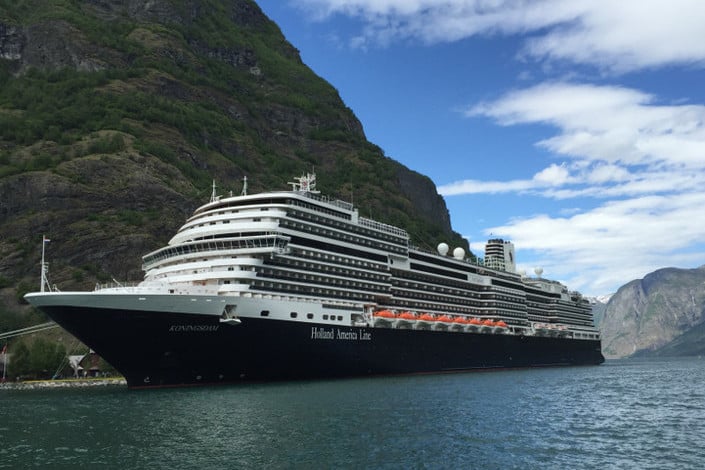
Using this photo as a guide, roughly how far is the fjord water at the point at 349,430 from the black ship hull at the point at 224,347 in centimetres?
220

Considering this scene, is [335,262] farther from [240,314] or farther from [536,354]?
[536,354]

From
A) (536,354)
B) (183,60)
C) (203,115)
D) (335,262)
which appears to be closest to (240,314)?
(335,262)

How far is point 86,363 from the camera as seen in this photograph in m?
90.9

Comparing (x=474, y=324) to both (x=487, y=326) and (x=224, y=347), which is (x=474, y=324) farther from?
(x=224, y=347)

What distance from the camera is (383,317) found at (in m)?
66.4

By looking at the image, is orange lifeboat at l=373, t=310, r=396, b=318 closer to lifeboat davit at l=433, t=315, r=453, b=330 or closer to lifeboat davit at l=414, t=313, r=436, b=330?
lifeboat davit at l=414, t=313, r=436, b=330

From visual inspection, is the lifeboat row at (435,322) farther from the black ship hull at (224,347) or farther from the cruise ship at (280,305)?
the black ship hull at (224,347)

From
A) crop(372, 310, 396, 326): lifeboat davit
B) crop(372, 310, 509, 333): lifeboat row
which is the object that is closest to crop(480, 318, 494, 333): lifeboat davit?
crop(372, 310, 509, 333): lifeboat row

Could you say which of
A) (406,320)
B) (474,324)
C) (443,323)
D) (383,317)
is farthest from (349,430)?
(474,324)

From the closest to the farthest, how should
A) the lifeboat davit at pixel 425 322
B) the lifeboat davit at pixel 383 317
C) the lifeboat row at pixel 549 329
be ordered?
1. the lifeboat davit at pixel 383 317
2. the lifeboat davit at pixel 425 322
3. the lifeboat row at pixel 549 329

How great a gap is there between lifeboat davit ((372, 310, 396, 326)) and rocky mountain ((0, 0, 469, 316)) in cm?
5600

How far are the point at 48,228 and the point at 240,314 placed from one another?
71963 millimetres

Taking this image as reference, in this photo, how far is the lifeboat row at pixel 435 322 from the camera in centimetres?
6738

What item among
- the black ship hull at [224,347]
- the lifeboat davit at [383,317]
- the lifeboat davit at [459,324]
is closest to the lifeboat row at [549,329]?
the lifeboat davit at [459,324]
